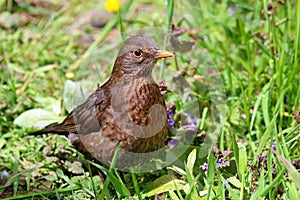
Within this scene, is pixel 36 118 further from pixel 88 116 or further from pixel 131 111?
pixel 131 111

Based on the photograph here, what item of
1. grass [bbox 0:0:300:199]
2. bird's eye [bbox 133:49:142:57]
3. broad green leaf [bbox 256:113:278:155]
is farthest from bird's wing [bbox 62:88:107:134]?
broad green leaf [bbox 256:113:278:155]

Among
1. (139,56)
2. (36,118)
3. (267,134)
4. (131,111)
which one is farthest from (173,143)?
(36,118)

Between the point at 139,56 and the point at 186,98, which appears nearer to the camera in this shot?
the point at 139,56

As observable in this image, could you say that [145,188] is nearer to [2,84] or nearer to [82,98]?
[82,98]

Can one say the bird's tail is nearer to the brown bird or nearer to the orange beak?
the brown bird

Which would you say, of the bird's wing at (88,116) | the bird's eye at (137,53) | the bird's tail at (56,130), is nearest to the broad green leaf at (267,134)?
the bird's eye at (137,53)

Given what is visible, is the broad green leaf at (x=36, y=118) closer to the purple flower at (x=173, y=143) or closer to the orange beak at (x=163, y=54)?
the purple flower at (x=173, y=143)

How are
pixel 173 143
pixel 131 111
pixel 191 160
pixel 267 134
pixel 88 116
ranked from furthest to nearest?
pixel 173 143 → pixel 88 116 → pixel 131 111 → pixel 191 160 → pixel 267 134

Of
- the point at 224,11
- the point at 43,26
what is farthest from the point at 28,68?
the point at 224,11
